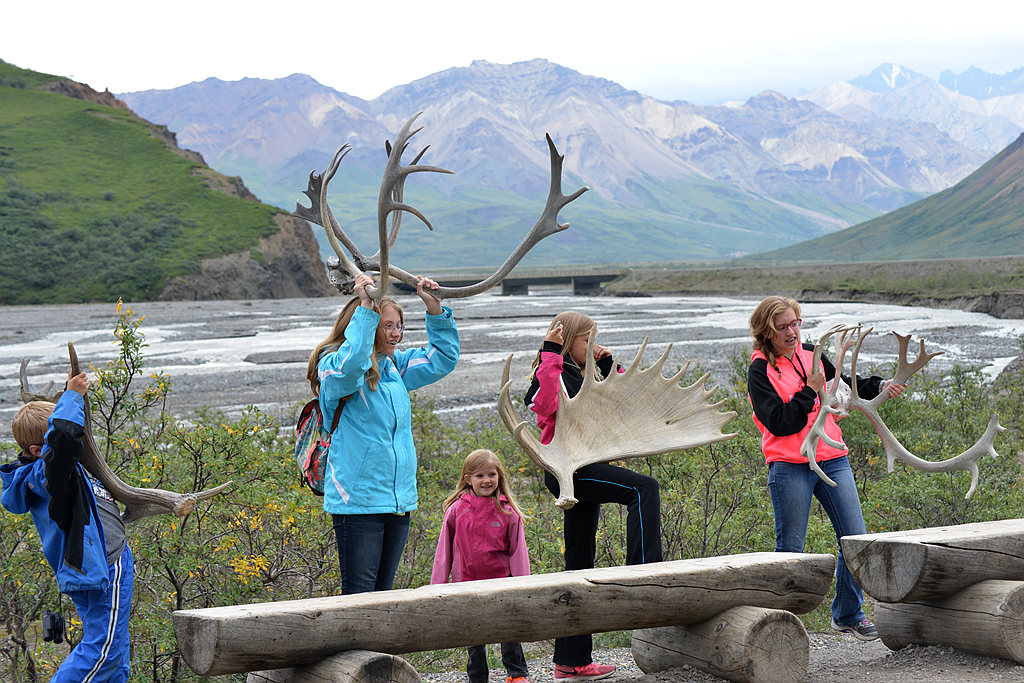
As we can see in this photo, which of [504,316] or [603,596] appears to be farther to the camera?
[504,316]

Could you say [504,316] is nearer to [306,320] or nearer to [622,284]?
[306,320]

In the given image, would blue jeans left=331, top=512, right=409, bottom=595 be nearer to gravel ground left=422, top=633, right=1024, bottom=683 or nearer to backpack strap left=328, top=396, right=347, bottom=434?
backpack strap left=328, top=396, right=347, bottom=434

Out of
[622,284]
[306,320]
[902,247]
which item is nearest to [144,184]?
[622,284]

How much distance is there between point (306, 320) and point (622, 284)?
49.5 m

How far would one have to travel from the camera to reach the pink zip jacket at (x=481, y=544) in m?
5.21

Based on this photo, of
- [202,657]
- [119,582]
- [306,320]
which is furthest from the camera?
[306,320]

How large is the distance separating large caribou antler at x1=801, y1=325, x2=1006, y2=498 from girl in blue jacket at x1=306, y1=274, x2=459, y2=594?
93.7 inches

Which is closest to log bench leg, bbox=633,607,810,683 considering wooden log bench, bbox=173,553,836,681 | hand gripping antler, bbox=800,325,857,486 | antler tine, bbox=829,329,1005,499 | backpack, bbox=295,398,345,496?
wooden log bench, bbox=173,553,836,681

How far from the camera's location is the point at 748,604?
5.19 meters

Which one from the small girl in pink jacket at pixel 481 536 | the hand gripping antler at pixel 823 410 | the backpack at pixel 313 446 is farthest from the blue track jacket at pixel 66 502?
the hand gripping antler at pixel 823 410

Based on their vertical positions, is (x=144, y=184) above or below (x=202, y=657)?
above

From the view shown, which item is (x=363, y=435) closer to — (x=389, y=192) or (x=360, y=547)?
(x=360, y=547)

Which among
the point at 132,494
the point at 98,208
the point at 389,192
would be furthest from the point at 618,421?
the point at 98,208

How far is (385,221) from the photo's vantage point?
16.5 ft
